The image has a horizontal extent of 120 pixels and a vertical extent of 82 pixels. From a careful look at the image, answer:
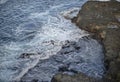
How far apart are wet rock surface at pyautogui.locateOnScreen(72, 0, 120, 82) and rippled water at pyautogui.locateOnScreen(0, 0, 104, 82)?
0.38m

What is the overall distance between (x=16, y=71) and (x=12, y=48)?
5.29 feet

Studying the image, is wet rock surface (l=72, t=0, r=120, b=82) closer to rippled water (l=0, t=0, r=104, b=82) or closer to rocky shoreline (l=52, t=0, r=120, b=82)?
rocky shoreline (l=52, t=0, r=120, b=82)

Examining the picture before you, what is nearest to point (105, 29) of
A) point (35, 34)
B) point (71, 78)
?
point (35, 34)

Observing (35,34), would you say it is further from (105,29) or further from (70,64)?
(105,29)

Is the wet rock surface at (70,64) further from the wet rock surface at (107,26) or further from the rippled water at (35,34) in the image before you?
the wet rock surface at (107,26)

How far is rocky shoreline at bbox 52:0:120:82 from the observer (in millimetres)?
7094

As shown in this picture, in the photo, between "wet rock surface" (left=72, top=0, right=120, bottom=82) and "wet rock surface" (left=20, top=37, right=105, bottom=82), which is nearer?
"wet rock surface" (left=72, top=0, right=120, bottom=82)

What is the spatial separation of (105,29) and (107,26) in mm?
329

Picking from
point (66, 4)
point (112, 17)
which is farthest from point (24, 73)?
point (66, 4)

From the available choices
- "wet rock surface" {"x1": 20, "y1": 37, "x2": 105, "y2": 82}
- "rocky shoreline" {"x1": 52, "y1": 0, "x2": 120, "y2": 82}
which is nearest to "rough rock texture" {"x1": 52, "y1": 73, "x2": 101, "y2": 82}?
"rocky shoreline" {"x1": 52, "y1": 0, "x2": 120, "y2": 82}

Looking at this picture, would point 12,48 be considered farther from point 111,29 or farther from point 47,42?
point 111,29

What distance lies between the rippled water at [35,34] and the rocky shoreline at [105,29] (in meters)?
0.38

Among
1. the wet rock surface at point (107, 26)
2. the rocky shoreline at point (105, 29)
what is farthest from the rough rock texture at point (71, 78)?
the wet rock surface at point (107, 26)

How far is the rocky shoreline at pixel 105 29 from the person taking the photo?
7094mm
